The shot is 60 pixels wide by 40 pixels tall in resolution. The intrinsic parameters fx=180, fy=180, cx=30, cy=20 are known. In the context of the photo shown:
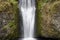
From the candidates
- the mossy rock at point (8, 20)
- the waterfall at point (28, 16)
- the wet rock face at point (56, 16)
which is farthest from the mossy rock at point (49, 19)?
the mossy rock at point (8, 20)

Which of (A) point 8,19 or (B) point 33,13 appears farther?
(B) point 33,13

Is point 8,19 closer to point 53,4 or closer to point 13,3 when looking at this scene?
point 13,3

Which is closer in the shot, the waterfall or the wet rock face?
the wet rock face

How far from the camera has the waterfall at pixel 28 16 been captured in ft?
21.7

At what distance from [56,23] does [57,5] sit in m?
0.62

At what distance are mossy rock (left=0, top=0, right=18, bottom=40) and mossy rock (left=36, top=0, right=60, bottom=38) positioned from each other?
3.00 ft

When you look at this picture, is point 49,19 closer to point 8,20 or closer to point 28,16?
point 28,16

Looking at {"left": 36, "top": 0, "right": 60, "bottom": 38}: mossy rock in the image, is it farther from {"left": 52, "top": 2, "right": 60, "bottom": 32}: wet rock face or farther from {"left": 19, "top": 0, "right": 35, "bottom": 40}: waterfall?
{"left": 19, "top": 0, "right": 35, "bottom": 40}: waterfall

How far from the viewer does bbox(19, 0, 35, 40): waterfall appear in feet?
21.7

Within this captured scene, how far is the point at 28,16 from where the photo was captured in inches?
266

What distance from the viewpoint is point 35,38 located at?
21.3ft

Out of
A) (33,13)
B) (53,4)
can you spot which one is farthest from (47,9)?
(33,13)

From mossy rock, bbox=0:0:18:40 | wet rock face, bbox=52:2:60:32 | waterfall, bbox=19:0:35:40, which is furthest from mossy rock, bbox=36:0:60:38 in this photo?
mossy rock, bbox=0:0:18:40

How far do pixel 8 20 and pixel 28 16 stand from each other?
1.02 m
